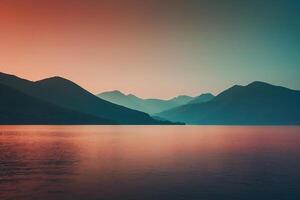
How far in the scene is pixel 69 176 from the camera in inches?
2564

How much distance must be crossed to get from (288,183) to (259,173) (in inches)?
461

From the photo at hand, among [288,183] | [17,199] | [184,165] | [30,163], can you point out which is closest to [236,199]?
[288,183]

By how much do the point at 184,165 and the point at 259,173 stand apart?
58.9 ft

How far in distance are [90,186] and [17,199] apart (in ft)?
41.0

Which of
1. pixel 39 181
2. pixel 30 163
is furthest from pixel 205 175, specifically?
pixel 30 163

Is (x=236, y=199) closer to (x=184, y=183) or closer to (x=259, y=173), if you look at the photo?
(x=184, y=183)

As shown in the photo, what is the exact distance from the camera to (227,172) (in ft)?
235

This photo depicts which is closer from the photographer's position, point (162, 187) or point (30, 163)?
point (162, 187)

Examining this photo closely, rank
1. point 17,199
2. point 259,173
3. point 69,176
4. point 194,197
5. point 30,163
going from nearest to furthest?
point 17,199 < point 194,197 < point 69,176 < point 259,173 < point 30,163

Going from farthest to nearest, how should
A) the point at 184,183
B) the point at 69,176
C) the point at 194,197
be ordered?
the point at 69,176 → the point at 184,183 → the point at 194,197

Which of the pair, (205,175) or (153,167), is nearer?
(205,175)

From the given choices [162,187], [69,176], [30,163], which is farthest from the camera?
[30,163]

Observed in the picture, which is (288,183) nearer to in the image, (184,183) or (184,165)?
(184,183)

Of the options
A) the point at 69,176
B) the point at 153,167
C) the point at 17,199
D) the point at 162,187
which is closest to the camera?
the point at 17,199
